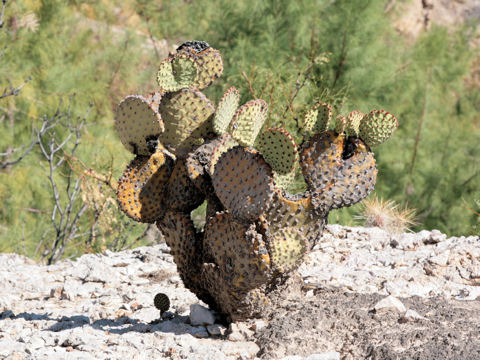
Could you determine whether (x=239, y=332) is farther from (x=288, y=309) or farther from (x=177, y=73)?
(x=177, y=73)

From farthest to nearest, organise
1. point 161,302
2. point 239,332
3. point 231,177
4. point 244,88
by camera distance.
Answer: point 244,88
point 161,302
point 239,332
point 231,177

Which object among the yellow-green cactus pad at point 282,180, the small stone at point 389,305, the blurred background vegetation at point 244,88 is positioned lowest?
the blurred background vegetation at point 244,88

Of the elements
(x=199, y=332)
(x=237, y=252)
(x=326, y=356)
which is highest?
(x=237, y=252)

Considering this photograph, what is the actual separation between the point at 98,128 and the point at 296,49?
2.70 metres

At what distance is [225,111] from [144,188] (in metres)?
0.57

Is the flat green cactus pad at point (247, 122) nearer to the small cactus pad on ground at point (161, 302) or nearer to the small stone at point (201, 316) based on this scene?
the small stone at point (201, 316)

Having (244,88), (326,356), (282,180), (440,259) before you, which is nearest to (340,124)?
(282,180)

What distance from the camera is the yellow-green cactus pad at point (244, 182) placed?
2801 mm

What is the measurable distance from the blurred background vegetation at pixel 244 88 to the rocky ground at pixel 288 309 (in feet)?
5.89

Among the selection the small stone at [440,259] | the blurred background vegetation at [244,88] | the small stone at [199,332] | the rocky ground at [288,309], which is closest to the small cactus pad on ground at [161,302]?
the rocky ground at [288,309]

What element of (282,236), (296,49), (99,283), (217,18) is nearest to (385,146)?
(296,49)

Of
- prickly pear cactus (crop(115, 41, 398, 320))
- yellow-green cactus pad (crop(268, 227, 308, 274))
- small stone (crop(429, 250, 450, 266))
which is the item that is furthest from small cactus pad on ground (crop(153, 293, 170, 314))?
small stone (crop(429, 250, 450, 266))

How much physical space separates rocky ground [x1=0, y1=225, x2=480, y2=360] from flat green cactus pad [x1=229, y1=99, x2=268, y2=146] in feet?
3.01

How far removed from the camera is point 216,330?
124 inches
